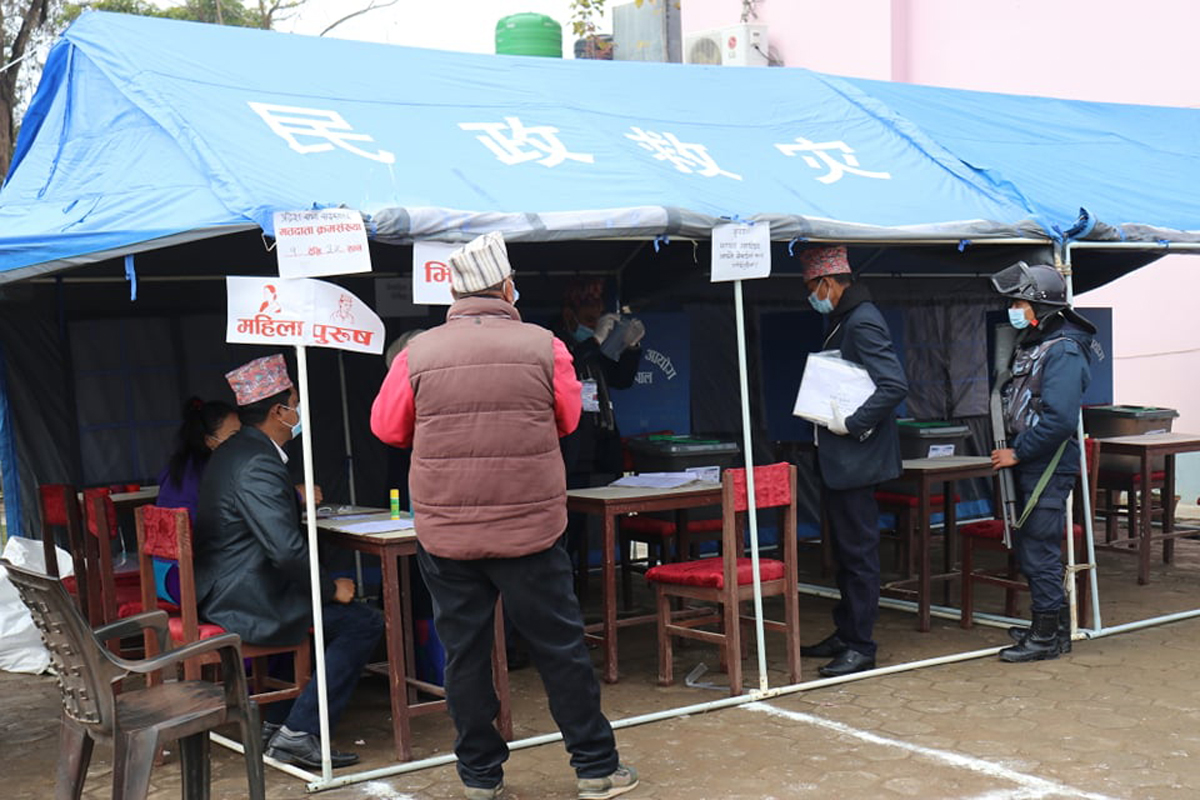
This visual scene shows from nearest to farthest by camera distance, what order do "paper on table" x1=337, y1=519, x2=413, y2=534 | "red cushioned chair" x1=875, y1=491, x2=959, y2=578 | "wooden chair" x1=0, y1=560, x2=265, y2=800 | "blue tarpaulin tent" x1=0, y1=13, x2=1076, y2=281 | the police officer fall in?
"wooden chair" x1=0, y1=560, x2=265, y2=800 < "blue tarpaulin tent" x1=0, y1=13, x2=1076, y2=281 < "paper on table" x1=337, y1=519, x2=413, y2=534 < the police officer < "red cushioned chair" x1=875, y1=491, x2=959, y2=578

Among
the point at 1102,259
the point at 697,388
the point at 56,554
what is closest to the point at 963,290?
the point at 1102,259

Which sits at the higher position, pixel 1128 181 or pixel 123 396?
pixel 1128 181

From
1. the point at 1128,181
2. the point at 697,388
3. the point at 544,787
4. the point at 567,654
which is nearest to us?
the point at 567,654

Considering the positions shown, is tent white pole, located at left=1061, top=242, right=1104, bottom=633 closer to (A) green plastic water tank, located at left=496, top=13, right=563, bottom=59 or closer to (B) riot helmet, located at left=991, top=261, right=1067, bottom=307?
(B) riot helmet, located at left=991, top=261, right=1067, bottom=307

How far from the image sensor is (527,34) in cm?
1099

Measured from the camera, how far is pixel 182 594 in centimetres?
538

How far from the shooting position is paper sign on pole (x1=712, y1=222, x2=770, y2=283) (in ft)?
19.9

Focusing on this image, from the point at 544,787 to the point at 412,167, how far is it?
8.46 feet

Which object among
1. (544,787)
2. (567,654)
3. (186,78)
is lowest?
(544,787)

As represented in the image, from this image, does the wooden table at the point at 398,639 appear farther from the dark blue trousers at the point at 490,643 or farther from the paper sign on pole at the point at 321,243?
the paper sign on pole at the point at 321,243

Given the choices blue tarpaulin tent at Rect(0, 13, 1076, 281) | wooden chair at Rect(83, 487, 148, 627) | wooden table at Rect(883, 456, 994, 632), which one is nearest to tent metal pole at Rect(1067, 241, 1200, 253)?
blue tarpaulin tent at Rect(0, 13, 1076, 281)

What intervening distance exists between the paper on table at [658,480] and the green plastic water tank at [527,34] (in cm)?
473

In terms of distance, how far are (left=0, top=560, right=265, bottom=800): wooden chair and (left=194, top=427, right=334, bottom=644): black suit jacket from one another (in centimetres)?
65

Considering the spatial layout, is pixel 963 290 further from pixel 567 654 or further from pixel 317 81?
pixel 567 654
